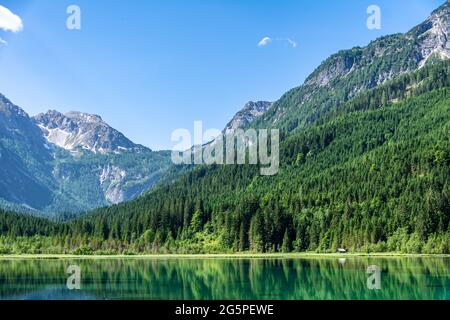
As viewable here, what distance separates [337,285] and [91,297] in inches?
1189

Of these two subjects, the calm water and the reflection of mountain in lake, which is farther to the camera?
the calm water

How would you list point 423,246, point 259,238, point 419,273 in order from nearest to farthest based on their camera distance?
point 419,273 < point 423,246 < point 259,238

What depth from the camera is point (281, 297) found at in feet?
229

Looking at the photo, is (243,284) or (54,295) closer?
(54,295)

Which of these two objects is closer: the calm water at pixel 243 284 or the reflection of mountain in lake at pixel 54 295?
the reflection of mountain in lake at pixel 54 295

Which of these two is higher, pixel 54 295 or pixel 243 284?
pixel 243 284

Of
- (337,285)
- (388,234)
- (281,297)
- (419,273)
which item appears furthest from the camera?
(388,234)
